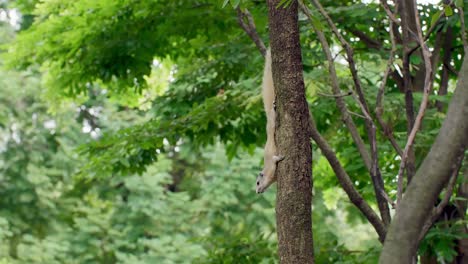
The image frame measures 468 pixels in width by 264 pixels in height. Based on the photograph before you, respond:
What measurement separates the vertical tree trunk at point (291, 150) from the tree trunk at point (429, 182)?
57 centimetres

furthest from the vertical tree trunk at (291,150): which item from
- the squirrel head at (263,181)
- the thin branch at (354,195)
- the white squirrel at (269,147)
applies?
the thin branch at (354,195)

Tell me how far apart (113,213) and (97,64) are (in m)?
10.2

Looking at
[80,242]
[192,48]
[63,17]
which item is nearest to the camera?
[63,17]

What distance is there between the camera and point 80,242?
16047 mm

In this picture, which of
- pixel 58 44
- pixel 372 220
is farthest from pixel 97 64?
pixel 372 220

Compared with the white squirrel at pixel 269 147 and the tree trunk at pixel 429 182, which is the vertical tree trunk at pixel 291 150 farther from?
the tree trunk at pixel 429 182

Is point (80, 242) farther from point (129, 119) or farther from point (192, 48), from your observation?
point (192, 48)

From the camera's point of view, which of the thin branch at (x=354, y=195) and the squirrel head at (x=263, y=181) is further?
the thin branch at (x=354, y=195)

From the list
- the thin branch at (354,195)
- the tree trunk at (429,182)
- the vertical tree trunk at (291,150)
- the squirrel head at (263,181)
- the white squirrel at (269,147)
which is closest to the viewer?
the tree trunk at (429,182)

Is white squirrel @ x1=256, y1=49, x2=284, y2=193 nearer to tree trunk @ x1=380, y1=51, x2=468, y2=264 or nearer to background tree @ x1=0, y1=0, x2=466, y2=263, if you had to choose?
background tree @ x1=0, y1=0, x2=466, y2=263

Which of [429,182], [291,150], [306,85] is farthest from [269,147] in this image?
[306,85]

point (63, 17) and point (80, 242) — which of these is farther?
point (80, 242)

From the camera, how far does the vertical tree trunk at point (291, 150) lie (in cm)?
282

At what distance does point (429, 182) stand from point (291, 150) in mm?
694
